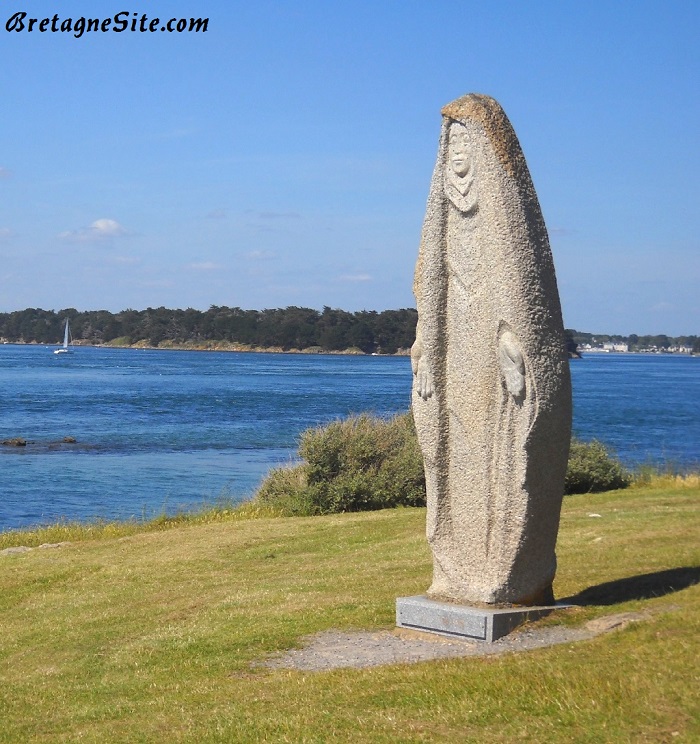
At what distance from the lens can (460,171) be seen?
9.63 metres

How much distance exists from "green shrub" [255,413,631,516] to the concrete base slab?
12.0 m

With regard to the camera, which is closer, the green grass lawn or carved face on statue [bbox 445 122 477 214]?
the green grass lawn

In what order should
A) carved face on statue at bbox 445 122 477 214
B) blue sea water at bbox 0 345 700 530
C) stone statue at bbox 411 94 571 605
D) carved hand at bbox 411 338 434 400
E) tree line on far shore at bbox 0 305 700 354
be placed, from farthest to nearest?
tree line on far shore at bbox 0 305 700 354 < blue sea water at bbox 0 345 700 530 < carved hand at bbox 411 338 434 400 < carved face on statue at bbox 445 122 477 214 < stone statue at bbox 411 94 571 605

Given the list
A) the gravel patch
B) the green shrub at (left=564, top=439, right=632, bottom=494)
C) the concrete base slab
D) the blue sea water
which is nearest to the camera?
the gravel patch

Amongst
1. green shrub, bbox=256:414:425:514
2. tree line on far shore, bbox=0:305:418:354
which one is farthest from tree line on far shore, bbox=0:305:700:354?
green shrub, bbox=256:414:425:514

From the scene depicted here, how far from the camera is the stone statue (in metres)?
9.30

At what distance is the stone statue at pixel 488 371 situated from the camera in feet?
30.5

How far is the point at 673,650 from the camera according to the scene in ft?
25.7

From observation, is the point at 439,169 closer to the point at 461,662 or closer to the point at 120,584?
the point at 461,662

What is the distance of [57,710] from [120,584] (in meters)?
5.63

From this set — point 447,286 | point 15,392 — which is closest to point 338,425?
point 447,286

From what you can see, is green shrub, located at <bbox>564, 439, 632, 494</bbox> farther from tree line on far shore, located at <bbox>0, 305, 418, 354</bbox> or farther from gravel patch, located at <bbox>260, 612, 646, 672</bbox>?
tree line on far shore, located at <bbox>0, 305, 418, 354</bbox>

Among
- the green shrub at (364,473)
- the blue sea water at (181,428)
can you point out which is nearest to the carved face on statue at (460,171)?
the green shrub at (364,473)

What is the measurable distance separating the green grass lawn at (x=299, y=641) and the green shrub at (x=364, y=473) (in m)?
3.67
